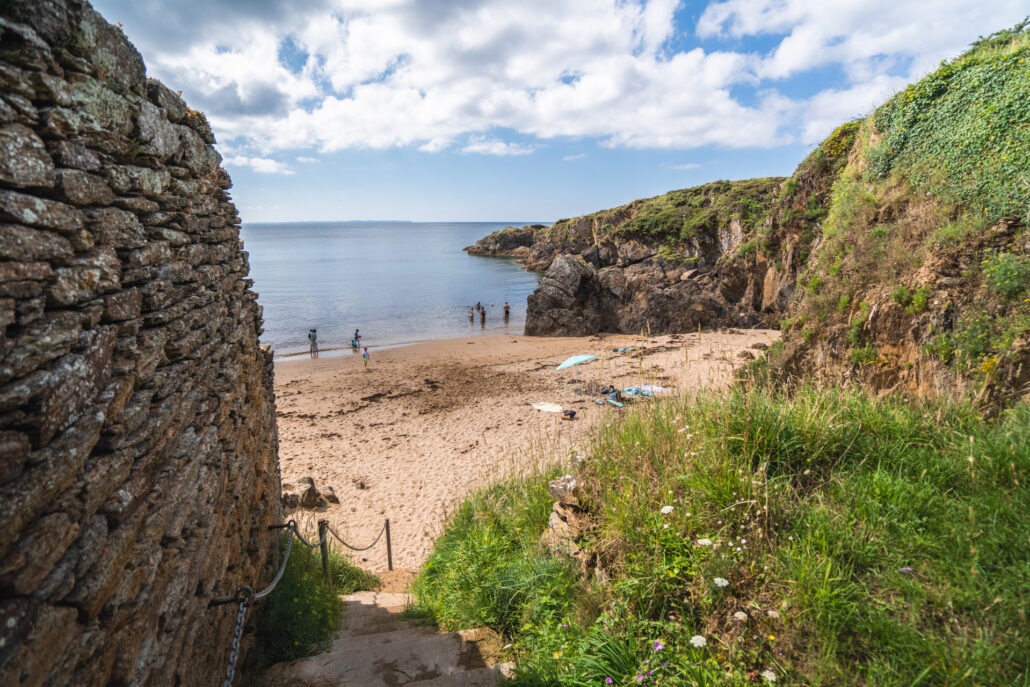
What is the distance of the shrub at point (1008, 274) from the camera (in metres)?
6.16

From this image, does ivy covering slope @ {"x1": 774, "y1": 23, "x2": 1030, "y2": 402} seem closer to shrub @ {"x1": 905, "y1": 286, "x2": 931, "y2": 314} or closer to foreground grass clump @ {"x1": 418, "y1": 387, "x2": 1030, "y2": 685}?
shrub @ {"x1": 905, "y1": 286, "x2": 931, "y2": 314}

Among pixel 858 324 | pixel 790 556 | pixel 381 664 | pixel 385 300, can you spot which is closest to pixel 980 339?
pixel 858 324

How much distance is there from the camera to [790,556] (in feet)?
10.5

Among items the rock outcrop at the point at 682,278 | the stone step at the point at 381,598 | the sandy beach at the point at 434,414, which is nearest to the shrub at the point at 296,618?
the stone step at the point at 381,598

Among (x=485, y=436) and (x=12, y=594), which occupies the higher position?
(x=12, y=594)

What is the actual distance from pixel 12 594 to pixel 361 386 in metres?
18.1

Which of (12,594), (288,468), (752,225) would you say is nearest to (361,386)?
(288,468)

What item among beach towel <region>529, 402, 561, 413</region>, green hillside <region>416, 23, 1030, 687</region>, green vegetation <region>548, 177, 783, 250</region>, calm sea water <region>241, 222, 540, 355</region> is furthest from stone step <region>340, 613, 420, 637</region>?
green vegetation <region>548, 177, 783, 250</region>

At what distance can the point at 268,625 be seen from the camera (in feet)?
15.4

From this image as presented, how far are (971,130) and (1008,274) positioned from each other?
3216 millimetres

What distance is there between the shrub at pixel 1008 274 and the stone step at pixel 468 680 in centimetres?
764

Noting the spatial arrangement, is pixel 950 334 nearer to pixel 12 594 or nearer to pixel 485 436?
pixel 12 594

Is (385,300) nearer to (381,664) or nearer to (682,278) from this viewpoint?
(682,278)

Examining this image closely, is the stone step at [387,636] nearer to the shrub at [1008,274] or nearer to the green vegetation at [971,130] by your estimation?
the shrub at [1008,274]
